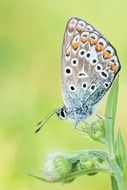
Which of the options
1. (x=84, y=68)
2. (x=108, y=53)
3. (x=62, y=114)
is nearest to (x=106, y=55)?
(x=108, y=53)

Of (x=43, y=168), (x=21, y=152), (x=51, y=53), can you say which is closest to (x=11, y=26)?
(x=51, y=53)

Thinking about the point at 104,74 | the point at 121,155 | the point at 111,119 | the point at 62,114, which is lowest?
the point at 121,155

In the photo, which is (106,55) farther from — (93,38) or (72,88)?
(72,88)

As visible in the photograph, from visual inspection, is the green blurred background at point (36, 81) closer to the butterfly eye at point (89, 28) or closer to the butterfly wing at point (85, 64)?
the butterfly wing at point (85, 64)

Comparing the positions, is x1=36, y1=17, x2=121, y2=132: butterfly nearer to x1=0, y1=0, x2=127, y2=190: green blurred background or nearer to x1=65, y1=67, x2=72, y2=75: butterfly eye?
x1=65, y1=67, x2=72, y2=75: butterfly eye

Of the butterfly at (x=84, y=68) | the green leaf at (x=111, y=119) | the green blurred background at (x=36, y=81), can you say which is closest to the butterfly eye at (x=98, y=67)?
the butterfly at (x=84, y=68)

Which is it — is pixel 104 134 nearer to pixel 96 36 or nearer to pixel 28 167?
pixel 96 36
